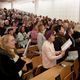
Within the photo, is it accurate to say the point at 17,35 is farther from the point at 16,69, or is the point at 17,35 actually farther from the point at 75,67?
the point at 16,69

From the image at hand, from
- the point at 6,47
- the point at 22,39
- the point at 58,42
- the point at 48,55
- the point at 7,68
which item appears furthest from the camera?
the point at 22,39

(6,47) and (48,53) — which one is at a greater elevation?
(6,47)

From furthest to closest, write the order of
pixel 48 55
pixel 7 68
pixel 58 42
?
pixel 58 42
pixel 48 55
pixel 7 68

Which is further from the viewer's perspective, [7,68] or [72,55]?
[72,55]

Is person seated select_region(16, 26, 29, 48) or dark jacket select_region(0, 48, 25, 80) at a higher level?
dark jacket select_region(0, 48, 25, 80)

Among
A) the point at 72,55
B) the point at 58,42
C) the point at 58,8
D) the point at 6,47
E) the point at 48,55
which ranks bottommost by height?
the point at 72,55

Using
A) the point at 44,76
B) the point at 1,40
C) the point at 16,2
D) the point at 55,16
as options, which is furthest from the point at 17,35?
the point at 16,2

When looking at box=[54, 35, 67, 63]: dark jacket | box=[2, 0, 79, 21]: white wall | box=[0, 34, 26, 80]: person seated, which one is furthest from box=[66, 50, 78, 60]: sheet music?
box=[2, 0, 79, 21]: white wall

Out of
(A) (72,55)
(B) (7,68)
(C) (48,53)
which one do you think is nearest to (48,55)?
(C) (48,53)

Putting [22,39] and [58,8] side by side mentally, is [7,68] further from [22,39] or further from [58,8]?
[58,8]

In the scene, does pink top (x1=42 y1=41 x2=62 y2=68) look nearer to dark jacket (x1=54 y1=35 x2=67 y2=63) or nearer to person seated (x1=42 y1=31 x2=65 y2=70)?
person seated (x1=42 y1=31 x2=65 y2=70)

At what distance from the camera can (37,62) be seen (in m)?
5.94

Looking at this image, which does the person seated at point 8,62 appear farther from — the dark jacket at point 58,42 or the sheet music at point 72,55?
the sheet music at point 72,55

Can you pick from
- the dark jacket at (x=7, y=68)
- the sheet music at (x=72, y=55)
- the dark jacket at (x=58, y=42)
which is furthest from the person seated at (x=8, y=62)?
the sheet music at (x=72, y=55)
